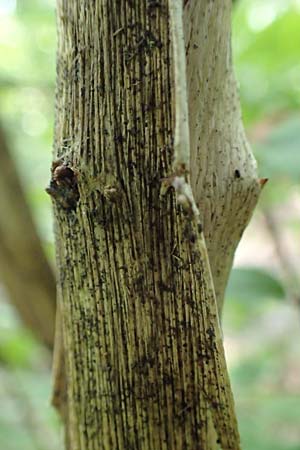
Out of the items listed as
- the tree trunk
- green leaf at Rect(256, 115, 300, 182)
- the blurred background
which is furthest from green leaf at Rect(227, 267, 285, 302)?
the tree trunk

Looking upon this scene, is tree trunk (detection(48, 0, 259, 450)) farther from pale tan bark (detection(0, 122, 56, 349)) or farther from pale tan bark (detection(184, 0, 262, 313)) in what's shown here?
pale tan bark (detection(0, 122, 56, 349))

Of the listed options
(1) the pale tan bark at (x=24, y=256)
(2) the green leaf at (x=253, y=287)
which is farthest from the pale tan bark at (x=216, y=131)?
(1) the pale tan bark at (x=24, y=256)

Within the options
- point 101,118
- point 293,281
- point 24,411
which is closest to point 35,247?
point 24,411

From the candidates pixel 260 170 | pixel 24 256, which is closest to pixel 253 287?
pixel 260 170

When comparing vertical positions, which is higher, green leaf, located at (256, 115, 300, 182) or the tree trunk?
green leaf, located at (256, 115, 300, 182)

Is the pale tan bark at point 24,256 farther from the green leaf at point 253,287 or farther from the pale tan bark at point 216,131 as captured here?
the pale tan bark at point 216,131

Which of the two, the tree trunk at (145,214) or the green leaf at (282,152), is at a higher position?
the green leaf at (282,152)

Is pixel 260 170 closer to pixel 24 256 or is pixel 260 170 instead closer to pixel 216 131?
pixel 216 131
